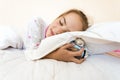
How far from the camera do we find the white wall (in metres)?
1.60

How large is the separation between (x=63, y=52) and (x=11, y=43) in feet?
1.28

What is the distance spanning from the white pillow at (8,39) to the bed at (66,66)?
117 millimetres

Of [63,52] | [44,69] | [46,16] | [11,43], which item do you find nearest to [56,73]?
[44,69]

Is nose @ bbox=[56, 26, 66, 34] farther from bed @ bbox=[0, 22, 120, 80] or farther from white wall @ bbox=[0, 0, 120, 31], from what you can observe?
white wall @ bbox=[0, 0, 120, 31]

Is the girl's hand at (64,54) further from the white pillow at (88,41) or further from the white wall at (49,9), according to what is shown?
the white wall at (49,9)

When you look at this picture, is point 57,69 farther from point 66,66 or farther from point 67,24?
point 67,24

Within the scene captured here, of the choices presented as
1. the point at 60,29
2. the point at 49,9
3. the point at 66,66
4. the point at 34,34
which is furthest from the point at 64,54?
the point at 49,9

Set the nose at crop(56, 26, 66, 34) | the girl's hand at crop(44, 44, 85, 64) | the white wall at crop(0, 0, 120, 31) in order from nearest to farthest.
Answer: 1. the girl's hand at crop(44, 44, 85, 64)
2. the nose at crop(56, 26, 66, 34)
3. the white wall at crop(0, 0, 120, 31)

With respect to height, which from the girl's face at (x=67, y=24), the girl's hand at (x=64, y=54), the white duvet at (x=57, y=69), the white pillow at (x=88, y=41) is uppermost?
the girl's face at (x=67, y=24)

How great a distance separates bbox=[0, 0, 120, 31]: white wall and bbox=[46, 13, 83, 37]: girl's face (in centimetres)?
46

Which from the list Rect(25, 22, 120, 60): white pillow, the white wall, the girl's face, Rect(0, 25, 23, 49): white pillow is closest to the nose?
the girl's face

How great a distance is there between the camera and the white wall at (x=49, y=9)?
1.60 m

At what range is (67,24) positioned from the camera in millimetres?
1122

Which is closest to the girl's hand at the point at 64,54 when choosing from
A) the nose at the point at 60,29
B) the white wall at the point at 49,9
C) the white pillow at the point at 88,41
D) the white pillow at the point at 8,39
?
the white pillow at the point at 88,41
